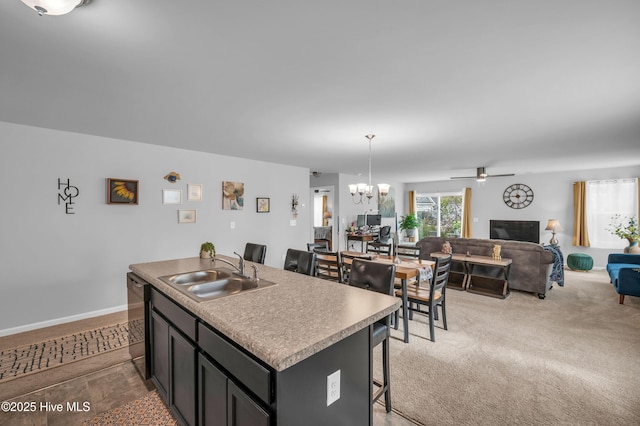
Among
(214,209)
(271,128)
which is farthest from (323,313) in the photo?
(214,209)

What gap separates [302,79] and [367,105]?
76cm

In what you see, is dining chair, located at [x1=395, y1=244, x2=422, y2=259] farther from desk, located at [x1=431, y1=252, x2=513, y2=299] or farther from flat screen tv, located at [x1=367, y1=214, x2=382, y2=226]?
flat screen tv, located at [x1=367, y1=214, x2=382, y2=226]

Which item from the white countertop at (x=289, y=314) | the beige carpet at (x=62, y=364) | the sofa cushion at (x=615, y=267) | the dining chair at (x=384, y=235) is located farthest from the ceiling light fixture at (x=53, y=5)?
the dining chair at (x=384, y=235)

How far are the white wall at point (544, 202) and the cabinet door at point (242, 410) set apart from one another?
8.79 metres

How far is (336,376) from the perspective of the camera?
1.25m

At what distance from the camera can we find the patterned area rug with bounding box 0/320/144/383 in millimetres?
2477

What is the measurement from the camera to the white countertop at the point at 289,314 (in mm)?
1082

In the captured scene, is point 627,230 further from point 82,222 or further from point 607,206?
point 82,222

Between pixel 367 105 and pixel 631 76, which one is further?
pixel 367 105

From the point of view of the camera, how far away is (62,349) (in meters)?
2.87

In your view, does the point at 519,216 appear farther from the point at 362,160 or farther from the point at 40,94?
the point at 40,94

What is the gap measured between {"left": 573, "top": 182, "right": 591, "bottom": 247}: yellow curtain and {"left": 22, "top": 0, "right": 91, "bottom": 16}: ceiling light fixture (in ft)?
30.4

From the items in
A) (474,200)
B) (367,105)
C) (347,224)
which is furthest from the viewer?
(474,200)

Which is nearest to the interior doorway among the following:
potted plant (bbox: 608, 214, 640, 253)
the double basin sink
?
the double basin sink
